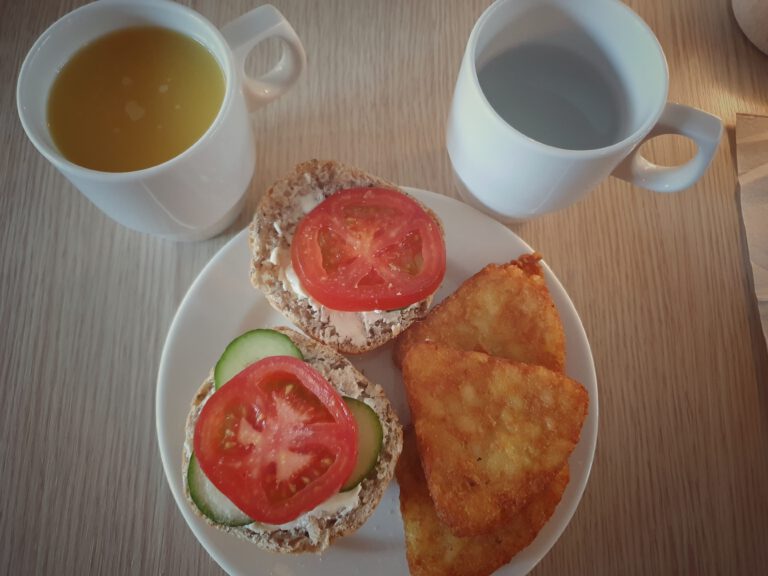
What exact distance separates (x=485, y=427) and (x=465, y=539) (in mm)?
216

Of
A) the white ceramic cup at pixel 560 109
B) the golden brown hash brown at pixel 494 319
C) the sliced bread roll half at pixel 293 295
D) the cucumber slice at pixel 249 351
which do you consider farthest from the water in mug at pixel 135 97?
the golden brown hash brown at pixel 494 319

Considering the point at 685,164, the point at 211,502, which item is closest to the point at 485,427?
the point at 211,502

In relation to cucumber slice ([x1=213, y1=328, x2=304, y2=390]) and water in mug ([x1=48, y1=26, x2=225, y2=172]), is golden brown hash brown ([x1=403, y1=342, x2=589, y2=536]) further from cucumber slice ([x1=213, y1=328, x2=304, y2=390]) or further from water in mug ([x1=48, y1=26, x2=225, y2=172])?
water in mug ([x1=48, y1=26, x2=225, y2=172])

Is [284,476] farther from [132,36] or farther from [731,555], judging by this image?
[731,555]

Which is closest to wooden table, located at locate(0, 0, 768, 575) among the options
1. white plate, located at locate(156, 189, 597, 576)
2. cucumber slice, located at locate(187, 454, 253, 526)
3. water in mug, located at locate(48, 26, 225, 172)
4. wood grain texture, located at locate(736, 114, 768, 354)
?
wood grain texture, located at locate(736, 114, 768, 354)

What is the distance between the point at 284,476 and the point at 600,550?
0.73 metres

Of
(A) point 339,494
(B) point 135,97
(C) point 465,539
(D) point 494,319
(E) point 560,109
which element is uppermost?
(B) point 135,97

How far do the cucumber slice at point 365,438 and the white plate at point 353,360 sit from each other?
152 mm

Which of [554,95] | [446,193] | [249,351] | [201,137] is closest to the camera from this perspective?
[201,137]

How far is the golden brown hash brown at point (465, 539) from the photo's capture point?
109 centimetres

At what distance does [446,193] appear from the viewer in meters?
1.42

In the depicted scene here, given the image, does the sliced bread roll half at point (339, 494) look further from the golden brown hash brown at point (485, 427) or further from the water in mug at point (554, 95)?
the water in mug at point (554, 95)

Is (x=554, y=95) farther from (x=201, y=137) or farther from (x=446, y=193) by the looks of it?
(x=201, y=137)

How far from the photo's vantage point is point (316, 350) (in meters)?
1.14
